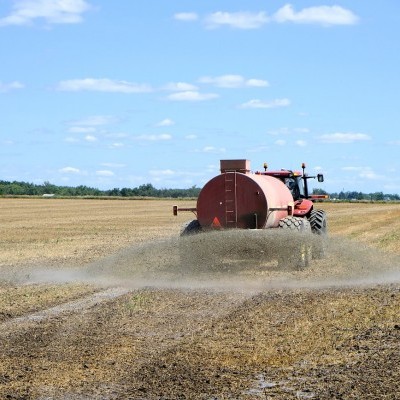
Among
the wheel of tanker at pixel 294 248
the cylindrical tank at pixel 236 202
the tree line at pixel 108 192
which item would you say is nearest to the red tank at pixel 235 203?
the cylindrical tank at pixel 236 202

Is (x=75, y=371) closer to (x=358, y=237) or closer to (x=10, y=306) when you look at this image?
(x=10, y=306)

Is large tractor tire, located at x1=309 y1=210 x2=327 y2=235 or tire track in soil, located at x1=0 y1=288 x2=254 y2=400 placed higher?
large tractor tire, located at x1=309 y1=210 x2=327 y2=235

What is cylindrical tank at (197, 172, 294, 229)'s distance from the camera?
17703mm

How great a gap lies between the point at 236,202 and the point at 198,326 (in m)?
6.96

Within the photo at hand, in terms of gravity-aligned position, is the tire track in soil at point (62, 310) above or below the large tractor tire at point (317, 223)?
below

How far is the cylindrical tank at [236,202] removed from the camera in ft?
58.1

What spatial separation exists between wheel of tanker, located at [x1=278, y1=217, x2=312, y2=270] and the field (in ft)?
0.87

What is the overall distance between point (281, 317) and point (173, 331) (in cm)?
163

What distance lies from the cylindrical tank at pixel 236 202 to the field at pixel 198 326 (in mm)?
735

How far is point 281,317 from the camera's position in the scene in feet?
37.9

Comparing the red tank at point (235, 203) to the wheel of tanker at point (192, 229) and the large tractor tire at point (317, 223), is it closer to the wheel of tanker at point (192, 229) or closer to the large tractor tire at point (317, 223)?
the wheel of tanker at point (192, 229)

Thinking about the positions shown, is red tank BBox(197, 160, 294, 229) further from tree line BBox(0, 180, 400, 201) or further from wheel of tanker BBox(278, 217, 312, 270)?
tree line BBox(0, 180, 400, 201)

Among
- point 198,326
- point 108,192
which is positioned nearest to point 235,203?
point 198,326

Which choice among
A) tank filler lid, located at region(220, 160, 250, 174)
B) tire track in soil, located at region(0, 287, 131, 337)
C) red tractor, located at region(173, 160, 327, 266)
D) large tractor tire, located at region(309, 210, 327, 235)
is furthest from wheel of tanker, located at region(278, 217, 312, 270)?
tire track in soil, located at region(0, 287, 131, 337)
